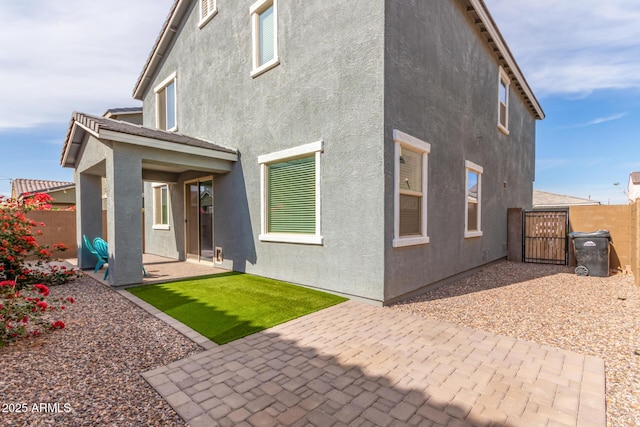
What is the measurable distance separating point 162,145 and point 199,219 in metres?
3.71

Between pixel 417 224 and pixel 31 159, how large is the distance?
53.7 meters

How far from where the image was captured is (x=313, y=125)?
6.70m

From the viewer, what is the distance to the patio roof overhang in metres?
6.74

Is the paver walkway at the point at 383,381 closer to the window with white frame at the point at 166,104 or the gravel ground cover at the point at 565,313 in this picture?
the gravel ground cover at the point at 565,313

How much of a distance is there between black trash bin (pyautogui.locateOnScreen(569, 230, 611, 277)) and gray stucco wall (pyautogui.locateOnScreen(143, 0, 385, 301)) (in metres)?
8.02

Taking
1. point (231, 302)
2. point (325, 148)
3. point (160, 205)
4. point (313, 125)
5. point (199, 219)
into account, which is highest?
point (313, 125)

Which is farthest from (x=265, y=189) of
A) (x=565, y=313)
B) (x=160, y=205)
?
(x=160, y=205)

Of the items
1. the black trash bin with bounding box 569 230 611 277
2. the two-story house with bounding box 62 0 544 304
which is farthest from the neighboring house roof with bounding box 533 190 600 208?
the black trash bin with bounding box 569 230 611 277

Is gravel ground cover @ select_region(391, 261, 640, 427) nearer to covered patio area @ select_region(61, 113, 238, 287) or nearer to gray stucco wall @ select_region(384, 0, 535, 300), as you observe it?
gray stucco wall @ select_region(384, 0, 535, 300)

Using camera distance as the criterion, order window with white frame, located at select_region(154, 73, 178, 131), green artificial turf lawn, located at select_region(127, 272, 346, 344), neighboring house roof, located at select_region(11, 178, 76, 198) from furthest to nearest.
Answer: neighboring house roof, located at select_region(11, 178, 76, 198)
window with white frame, located at select_region(154, 73, 178, 131)
green artificial turf lawn, located at select_region(127, 272, 346, 344)

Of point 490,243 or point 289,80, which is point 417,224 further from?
point 490,243

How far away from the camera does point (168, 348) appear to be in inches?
155

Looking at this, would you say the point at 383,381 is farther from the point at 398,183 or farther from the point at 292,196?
the point at 292,196

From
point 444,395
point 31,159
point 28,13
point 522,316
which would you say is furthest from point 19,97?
point 31,159
